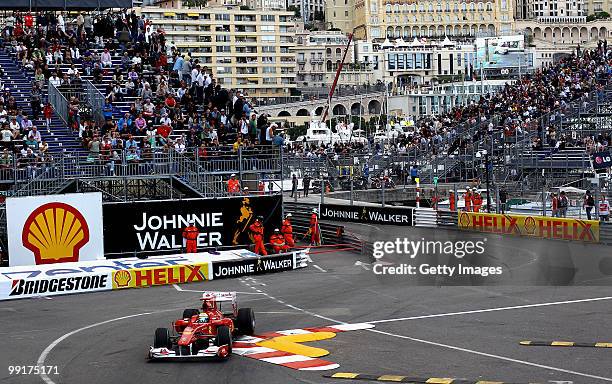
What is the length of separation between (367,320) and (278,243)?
12530mm

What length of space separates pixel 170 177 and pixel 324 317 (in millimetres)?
14337

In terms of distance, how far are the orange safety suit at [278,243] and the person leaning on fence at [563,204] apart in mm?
10188

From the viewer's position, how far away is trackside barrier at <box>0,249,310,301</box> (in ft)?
116

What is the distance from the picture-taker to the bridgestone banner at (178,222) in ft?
138

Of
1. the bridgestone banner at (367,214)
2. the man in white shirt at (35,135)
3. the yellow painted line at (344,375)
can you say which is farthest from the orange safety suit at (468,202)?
the yellow painted line at (344,375)

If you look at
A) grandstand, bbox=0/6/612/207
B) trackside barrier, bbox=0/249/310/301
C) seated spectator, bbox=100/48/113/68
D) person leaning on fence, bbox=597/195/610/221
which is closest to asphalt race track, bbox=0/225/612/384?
trackside barrier, bbox=0/249/310/301

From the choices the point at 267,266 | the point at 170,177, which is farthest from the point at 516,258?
the point at 170,177

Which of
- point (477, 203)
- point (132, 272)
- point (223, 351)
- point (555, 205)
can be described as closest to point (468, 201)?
point (477, 203)

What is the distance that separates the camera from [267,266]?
3972cm

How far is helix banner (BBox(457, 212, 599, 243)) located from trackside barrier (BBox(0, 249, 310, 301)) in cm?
968

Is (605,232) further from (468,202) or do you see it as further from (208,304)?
(208,304)

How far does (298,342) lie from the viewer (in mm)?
26797

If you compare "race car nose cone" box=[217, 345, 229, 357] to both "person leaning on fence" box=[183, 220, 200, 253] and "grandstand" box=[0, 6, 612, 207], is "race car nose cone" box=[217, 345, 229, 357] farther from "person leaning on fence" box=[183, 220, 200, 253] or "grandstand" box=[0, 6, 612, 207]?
"grandstand" box=[0, 6, 612, 207]

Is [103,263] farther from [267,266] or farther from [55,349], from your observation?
[55,349]
